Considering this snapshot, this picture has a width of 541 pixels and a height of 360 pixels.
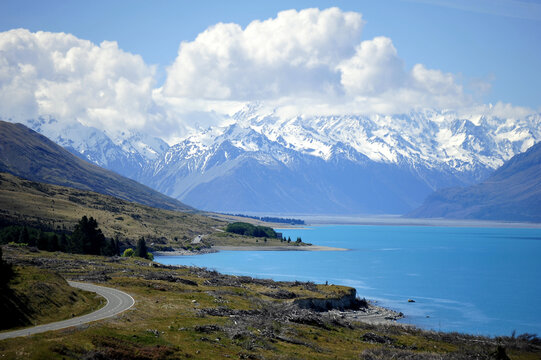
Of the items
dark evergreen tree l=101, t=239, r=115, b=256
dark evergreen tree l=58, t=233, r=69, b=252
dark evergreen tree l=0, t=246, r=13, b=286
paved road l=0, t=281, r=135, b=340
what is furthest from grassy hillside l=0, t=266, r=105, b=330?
dark evergreen tree l=101, t=239, r=115, b=256

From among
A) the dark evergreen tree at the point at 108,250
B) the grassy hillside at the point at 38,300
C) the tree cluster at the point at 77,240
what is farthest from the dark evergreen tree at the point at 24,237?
the grassy hillside at the point at 38,300

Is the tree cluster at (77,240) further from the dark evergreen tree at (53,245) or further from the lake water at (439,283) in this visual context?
the lake water at (439,283)

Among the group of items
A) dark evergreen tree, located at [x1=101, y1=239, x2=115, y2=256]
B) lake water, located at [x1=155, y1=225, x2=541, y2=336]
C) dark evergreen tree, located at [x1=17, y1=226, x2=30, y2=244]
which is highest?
dark evergreen tree, located at [x1=17, y1=226, x2=30, y2=244]

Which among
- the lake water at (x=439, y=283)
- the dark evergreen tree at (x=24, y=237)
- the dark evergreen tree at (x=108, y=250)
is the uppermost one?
the dark evergreen tree at (x=24, y=237)

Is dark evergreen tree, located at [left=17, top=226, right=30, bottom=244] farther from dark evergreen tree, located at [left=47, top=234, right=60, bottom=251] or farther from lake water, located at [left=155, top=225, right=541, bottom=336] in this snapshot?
lake water, located at [left=155, top=225, right=541, bottom=336]

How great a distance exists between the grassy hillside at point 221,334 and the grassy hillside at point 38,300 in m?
4.60

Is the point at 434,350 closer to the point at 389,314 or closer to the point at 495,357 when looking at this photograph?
the point at 495,357

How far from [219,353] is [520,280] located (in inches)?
5096

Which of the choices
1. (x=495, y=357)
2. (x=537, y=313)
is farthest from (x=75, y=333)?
(x=537, y=313)

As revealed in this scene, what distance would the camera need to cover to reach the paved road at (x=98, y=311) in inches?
1558

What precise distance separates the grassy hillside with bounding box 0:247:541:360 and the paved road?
1394 millimetres

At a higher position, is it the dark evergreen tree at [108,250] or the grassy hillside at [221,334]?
the dark evergreen tree at [108,250]

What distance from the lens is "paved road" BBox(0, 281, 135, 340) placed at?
1558 inches

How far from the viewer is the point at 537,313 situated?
102375 millimetres
